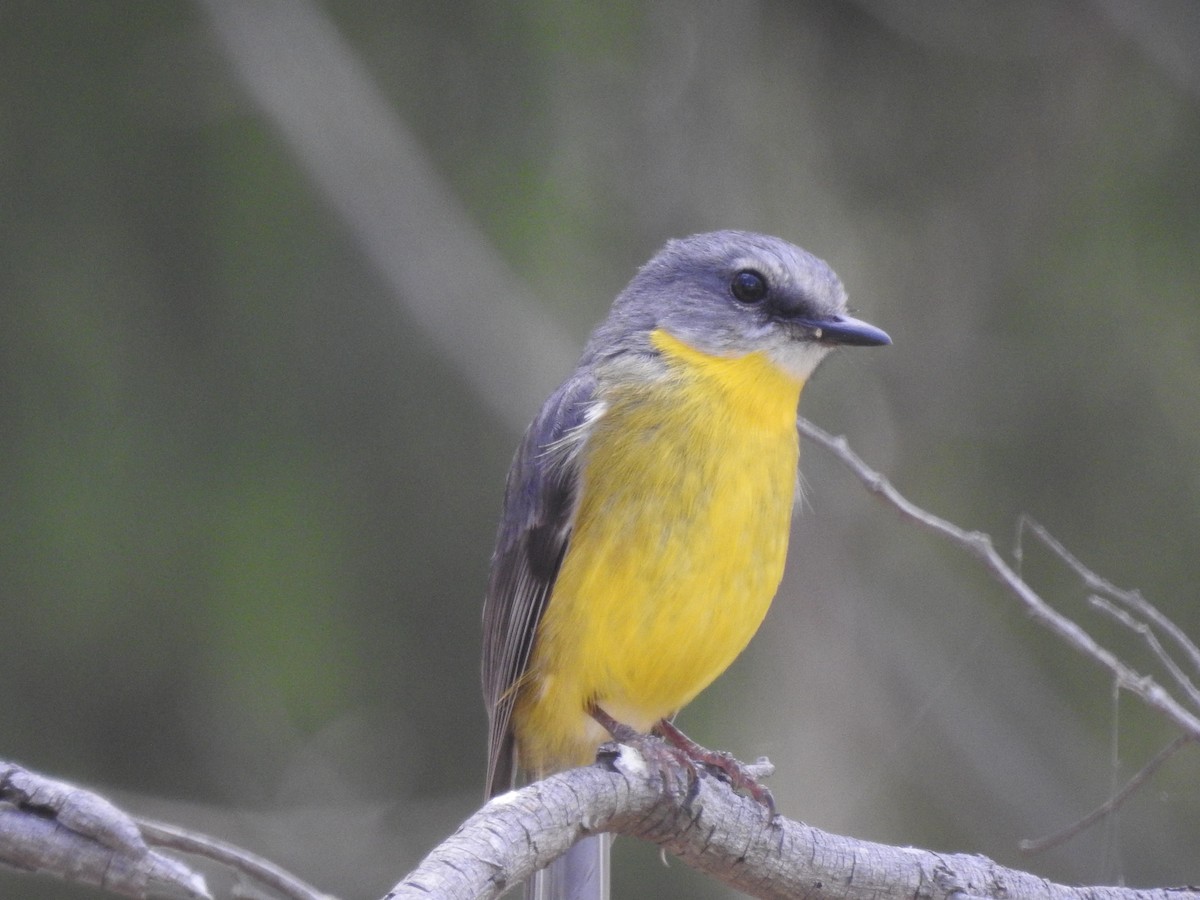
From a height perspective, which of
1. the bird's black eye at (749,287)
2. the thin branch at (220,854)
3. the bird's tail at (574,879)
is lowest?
the thin branch at (220,854)

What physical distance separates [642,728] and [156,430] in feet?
10.5

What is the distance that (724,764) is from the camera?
3.82 metres

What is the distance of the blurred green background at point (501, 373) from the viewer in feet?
20.7

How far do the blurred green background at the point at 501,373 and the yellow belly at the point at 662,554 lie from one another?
2428 millimetres

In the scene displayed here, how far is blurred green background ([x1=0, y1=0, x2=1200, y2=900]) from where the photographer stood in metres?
6.32

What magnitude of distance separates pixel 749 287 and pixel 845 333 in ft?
1.07

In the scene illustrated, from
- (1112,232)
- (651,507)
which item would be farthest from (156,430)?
(1112,232)

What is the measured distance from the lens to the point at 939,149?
7.36 m

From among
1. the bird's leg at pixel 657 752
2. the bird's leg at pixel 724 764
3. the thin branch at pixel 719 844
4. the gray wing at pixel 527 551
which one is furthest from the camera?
the gray wing at pixel 527 551

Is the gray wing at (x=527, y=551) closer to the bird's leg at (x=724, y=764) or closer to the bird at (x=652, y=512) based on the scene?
the bird at (x=652, y=512)

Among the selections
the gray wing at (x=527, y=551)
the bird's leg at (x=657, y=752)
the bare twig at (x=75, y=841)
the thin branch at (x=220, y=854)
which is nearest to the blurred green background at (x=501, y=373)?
the gray wing at (x=527, y=551)

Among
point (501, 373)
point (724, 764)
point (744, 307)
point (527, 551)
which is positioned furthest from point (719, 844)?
point (501, 373)

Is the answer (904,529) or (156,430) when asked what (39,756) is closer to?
(156,430)

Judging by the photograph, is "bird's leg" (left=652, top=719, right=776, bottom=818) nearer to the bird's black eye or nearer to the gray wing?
the gray wing
